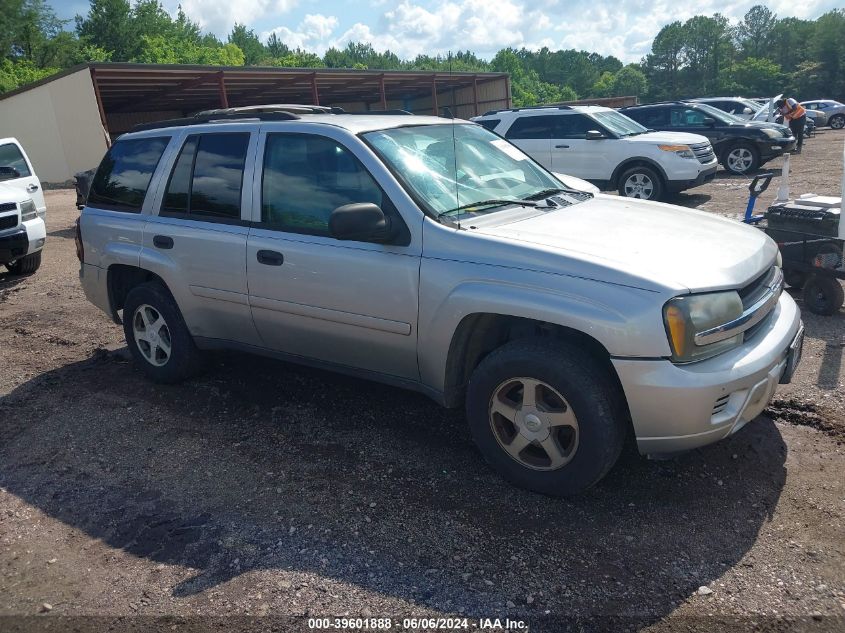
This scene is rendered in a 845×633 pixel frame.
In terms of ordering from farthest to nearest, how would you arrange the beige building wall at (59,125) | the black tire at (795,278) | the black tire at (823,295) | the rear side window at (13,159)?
1. the beige building wall at (59,125)
2. the rear side window at (13,159)
3. the black tire at (795,278)
4. the black tire at (823,295)

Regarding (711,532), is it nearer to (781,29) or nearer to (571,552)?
(571,552)

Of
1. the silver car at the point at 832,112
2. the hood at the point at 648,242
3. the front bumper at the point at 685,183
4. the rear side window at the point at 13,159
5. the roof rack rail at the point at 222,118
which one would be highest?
the roof rack rail at the point at 222,118

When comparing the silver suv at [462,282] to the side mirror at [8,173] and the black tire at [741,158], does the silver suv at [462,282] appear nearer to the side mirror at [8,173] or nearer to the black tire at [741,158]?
the side mirror at [8,173]

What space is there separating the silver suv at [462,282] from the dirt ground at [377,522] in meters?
0.40

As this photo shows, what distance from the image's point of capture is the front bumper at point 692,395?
118 inches

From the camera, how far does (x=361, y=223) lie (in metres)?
3.53

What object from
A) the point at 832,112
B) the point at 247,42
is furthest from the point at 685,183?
the point at 247,42

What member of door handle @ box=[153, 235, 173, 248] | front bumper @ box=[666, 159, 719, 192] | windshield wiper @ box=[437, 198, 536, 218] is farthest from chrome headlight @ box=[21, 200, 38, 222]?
front bumper @ box=[666, 159, 719, 192]

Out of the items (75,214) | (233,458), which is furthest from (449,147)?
(75,214)

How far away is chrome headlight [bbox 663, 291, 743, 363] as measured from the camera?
298 centimetres

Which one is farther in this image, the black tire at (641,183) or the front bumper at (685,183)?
the black tire at (641,183)

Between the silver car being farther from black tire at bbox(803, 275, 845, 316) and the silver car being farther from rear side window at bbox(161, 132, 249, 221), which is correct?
rear side window at bbox(161, 132, 249, 221)

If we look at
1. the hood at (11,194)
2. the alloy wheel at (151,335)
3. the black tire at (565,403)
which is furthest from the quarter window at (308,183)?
the hood at (11,194)

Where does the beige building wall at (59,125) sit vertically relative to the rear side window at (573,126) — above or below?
below
